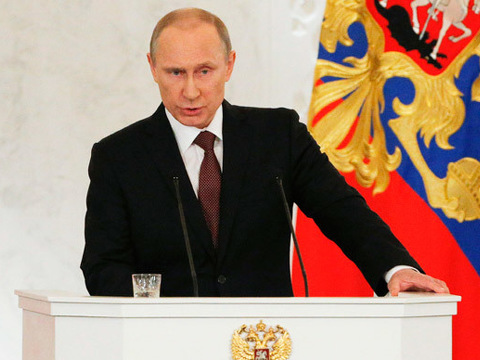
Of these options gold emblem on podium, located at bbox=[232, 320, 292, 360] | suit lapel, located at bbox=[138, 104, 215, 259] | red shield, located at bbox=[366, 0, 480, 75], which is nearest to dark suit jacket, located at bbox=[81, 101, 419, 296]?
suit lapel, located at bbox=[138, 104, 215, 259]

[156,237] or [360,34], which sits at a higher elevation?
[360,34]

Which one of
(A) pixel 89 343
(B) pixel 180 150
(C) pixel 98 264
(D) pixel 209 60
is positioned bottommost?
(A) pixel 89 343

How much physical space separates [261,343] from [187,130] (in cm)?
97

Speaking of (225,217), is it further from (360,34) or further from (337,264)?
(360,34)

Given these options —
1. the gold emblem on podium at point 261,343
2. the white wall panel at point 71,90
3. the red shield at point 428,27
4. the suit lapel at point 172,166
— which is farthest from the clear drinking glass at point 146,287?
the red shield at point 428,27

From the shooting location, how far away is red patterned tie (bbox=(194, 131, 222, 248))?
2707mm

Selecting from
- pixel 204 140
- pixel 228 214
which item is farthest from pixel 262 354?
Answer: pixel 204 140

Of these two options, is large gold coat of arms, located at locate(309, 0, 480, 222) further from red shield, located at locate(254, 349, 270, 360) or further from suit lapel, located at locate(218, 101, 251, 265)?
red shield, located at locate(254, 349, 270, 360)

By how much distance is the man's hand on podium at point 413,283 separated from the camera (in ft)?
7.57

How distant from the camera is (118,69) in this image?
426 cm

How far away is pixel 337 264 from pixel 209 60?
65.0 inches

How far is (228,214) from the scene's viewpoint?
270 centimetres

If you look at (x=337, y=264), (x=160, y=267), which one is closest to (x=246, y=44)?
(x=337, y=264)

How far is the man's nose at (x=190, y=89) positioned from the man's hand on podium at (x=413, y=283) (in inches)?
30.8
